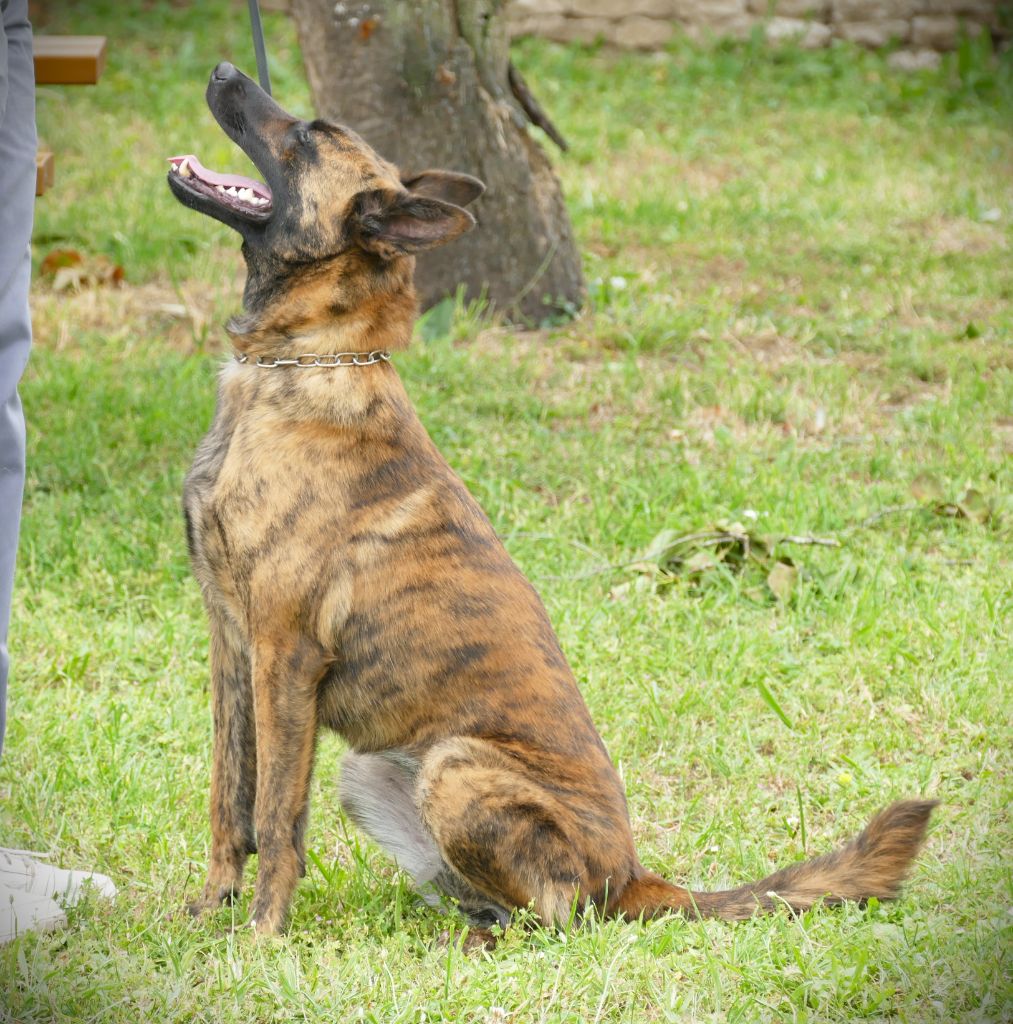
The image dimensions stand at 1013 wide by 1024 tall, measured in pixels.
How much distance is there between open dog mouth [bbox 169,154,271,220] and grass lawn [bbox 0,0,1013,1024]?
4.80 feet

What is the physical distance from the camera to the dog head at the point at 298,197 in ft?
9.68

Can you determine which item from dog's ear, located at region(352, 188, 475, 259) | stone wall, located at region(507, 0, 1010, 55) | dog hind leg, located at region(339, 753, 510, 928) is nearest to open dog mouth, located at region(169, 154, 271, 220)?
dog's ear, located at region(352, 188, 475, 259)

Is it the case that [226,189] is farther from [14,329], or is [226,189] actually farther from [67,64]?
[67,64]

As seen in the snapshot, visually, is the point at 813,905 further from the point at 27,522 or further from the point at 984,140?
the point at 984,140

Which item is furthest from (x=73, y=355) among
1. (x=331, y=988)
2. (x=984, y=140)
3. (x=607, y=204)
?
(x=984, y=140)

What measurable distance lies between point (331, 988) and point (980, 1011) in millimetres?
1227

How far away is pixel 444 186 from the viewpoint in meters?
3.40

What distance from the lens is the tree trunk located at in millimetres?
6023

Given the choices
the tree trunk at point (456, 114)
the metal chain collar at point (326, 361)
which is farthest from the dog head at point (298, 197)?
the tree trunk at point (456, 114)

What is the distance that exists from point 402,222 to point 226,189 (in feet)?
1.53

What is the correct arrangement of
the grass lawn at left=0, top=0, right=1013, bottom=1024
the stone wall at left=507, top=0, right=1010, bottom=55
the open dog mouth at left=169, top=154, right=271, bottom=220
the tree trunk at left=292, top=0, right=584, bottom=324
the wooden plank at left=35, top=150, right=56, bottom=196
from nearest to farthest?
1. the grass lawn at left=0, top=0, right=1013, bottom=1024
2. the open dog mouth at left=169, top=154, right=271, bottom=220
3. the wooden plank at left=35, top=150, right=56, bottom=196
4. the tree trunk at left=292, top=0, right=584, bottom=324
5. the stone wall at left=507, top=0, right=1010, bottom=55

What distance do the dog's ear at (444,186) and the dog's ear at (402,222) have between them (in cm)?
41

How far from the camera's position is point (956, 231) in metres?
7.95

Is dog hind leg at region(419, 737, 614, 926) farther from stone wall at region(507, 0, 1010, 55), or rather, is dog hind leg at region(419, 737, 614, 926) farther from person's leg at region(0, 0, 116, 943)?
stone wall at region(507, 0, 1010, 55)
